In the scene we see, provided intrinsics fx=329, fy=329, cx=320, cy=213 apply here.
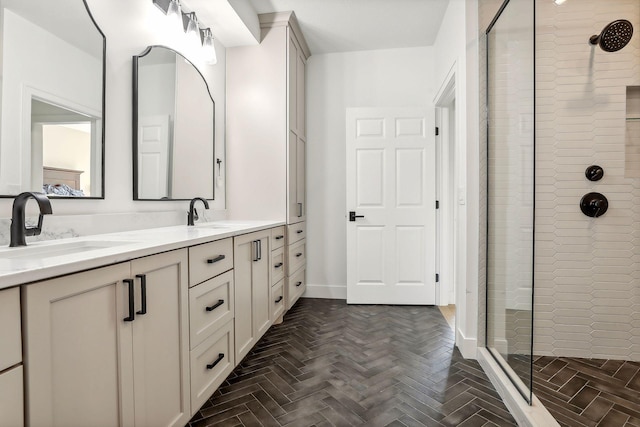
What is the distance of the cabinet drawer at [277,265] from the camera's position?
2.60 meters

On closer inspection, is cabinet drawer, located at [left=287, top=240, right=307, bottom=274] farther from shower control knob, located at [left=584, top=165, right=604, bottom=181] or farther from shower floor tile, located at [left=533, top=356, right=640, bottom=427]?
shower control knob, located at [left=584, top=165, right=604, bottom=181]

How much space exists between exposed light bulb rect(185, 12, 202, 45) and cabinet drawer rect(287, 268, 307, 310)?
209 centimetres

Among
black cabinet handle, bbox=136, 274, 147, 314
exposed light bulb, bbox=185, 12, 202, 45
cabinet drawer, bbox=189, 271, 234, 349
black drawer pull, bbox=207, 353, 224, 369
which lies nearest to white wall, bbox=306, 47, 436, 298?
exposed light bulb, bbox=185, 12, 202, 45

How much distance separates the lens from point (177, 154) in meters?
2.35

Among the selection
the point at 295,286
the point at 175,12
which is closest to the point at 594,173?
the point at 295,286

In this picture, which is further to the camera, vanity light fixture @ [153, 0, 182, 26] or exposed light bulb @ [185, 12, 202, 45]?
exposed light bulb @ [185, 12, 202, 45]

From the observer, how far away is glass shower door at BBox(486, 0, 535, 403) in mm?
1630

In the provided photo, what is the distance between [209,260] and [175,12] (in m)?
1.77

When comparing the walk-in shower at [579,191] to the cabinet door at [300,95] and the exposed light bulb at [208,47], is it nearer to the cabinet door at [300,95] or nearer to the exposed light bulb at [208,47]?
the cabinet door at [300,95]

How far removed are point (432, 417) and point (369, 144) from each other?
2.52 metres

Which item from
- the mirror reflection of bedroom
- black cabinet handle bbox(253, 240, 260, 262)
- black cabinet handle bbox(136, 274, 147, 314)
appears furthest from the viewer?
black cabinet handle bbox(253, 240, 260, 262)

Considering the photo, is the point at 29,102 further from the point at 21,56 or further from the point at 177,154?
the point at 177,154

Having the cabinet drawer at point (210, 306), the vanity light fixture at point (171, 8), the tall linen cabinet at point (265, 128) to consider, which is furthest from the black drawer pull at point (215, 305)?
the vanity light fixture at point (171, 8)

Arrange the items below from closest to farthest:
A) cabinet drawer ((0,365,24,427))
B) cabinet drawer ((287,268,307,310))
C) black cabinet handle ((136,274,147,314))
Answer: cabinet drawer ((0,365,24,427)) → black cabinet handle ((136,274,147,314)) → cabinet drawer ((287,268,307,310))
